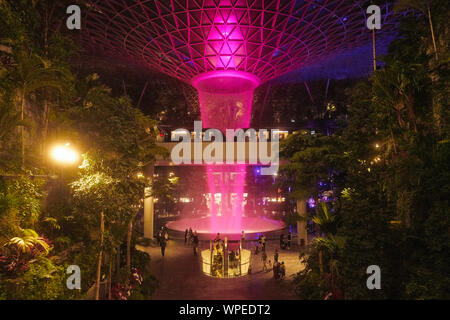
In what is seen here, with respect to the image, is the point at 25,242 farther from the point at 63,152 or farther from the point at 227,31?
the point at 227,31

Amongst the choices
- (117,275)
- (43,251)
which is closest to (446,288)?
(117,275)

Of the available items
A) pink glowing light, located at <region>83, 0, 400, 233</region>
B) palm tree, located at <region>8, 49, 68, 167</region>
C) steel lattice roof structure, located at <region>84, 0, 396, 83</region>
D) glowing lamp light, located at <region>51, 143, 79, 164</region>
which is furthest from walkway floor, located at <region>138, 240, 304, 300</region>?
steel lattice roof structure, located at <region>84, 0, 396, 83</region>

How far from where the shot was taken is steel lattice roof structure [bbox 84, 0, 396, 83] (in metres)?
20.0

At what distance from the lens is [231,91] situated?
99.4ft

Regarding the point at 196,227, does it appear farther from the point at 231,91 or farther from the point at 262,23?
the point at 262,23

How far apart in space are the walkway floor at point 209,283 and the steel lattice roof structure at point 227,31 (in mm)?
17315

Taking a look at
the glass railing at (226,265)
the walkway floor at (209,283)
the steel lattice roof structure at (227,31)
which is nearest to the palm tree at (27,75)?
the walkway floor at (209,283)

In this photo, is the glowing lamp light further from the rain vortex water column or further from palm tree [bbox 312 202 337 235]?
the rain vortex water column

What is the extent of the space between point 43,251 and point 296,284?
32.8ft

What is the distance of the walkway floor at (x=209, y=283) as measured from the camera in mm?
11227

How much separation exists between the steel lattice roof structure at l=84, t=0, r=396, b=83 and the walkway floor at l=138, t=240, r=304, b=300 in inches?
682

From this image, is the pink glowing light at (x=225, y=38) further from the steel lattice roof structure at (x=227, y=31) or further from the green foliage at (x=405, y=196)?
the green foliage at (x=405, y=196)

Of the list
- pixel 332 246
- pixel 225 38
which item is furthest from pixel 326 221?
pixel 225 38

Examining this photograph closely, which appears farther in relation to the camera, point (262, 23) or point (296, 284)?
point (262, 23)
